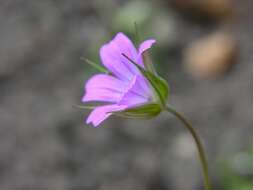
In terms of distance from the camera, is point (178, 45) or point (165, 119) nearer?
point (165, 119)

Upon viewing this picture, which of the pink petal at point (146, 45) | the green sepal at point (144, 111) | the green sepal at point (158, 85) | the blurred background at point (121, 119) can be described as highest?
the blurred background at point (121, 119)

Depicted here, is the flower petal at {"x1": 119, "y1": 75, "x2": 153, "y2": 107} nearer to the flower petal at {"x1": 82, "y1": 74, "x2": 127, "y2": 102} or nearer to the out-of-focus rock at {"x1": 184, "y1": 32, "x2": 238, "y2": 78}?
the flower petal at {"x1": 82, "y1": 74, "x2": 127, "y2": 102}

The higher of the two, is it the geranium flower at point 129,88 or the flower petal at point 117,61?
the flower petal at point 117,61

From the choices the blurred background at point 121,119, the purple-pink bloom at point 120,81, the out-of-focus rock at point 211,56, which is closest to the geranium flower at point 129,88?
the purple-pink bloom at point 120,81

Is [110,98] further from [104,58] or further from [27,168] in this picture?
[27,168]

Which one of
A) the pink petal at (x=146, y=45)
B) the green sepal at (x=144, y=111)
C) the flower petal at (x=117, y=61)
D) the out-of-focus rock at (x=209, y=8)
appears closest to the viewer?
the pink petal at (x=146, y=45)

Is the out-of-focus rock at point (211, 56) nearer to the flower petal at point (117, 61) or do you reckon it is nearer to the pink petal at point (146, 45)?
the flower petal at point (117, 61)

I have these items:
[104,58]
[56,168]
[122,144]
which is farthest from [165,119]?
[104,58]
